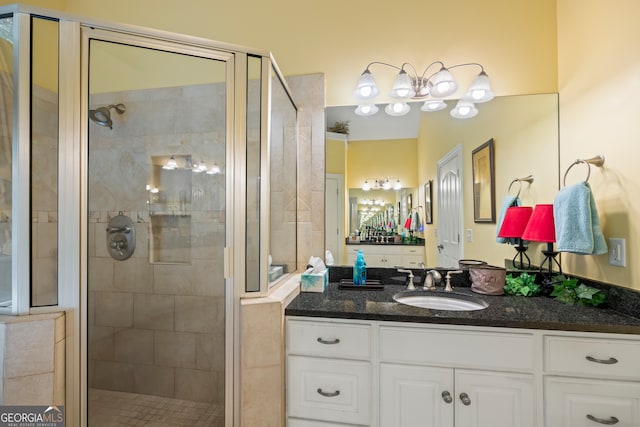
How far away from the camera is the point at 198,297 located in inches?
73.0

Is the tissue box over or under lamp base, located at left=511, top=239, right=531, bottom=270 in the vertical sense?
under

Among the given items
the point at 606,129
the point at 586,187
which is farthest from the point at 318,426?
the point at 606,129

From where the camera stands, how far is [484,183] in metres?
1.80

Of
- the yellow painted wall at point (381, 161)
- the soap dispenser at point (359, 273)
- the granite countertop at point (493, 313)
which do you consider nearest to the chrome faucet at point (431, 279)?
the granite countertop at point (493, 313)

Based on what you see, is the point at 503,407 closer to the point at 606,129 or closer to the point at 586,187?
the point at 586,187

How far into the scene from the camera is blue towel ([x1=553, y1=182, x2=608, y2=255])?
1.33 meters

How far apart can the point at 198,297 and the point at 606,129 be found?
235 centimetres

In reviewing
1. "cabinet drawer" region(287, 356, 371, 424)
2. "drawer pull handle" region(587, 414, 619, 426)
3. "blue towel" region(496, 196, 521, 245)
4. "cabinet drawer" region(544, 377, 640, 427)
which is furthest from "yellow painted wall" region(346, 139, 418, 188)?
"drawer pull handle" region(587, 414, 619, 426)

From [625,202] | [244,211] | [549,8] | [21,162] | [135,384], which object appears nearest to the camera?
[21,162]

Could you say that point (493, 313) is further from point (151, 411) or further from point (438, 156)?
point (151, 411)

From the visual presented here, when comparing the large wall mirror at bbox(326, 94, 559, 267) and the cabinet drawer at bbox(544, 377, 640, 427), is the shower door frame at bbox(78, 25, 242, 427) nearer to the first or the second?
the large wall mirror at bbox(326, 94, 559, 267)

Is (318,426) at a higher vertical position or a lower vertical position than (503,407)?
lower

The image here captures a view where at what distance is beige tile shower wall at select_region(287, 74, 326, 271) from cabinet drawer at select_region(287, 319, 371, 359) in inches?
24.7

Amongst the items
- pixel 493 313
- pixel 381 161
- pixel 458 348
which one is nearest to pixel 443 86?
pixel 381 161
